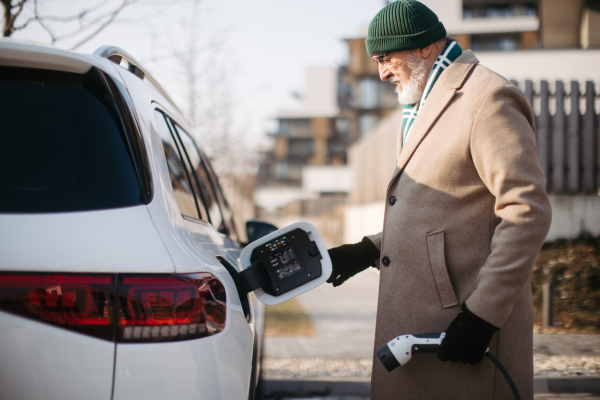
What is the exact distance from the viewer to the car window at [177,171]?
178cm

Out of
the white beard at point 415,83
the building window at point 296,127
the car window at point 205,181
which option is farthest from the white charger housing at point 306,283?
the building window at point 296,127

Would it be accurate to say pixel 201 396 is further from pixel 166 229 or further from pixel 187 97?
pixel 187 97

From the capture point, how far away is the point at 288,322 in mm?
6684

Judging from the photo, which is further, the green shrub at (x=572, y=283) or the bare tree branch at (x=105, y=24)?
the green shrub at (x=572, y=283)

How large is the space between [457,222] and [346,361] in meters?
3.34

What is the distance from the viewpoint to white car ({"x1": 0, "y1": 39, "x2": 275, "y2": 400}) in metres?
1.16

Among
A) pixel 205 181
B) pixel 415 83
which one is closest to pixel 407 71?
pixel 415 83

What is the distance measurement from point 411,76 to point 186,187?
1.05 m

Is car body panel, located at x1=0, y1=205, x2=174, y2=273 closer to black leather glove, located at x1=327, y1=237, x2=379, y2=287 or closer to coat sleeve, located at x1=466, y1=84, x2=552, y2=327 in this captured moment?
coat sleeve, located at x1=466, y1=84, x2=552, y2=327

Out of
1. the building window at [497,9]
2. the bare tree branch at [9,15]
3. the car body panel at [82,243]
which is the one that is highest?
the building window at [497,9]

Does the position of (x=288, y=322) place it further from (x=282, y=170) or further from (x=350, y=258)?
(x=282, y=170)

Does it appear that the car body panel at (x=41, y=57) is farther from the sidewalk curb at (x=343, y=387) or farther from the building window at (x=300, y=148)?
the building window at (x=300, y=148)

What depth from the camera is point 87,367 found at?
3.79 feet

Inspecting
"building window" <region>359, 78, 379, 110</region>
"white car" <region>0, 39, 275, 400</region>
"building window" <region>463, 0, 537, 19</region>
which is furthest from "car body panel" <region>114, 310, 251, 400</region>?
"building window" <region>359, 78, 379, 110</region>
